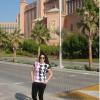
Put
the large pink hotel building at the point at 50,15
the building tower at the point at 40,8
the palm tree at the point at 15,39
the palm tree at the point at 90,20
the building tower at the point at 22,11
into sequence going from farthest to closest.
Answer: the building tower at the point at 22,11
the building tower at the point at 40,8
the large pink hotel building at the point at 50,15
the palm tree at the point at 15,39
the palm tree at the point at 90,20

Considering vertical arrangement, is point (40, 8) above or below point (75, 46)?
above

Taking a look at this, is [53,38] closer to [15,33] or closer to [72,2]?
[72,2]

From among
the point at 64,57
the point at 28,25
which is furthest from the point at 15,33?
the point at 28,25

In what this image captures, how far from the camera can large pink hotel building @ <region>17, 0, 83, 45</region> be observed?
97062 millimetres

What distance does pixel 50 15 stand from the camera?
101500mm

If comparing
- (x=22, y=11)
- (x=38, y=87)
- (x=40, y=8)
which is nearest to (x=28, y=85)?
(x=38, y=87)

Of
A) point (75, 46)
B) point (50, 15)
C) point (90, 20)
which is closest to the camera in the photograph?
point (90, 20)

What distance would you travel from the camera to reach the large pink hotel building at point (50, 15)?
97.1m

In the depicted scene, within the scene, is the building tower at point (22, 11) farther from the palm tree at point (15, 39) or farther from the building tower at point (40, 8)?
the palm tree at point (15, 39)

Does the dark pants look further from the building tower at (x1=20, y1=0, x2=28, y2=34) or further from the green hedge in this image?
the building tower at (x1=20, y1=0, x2=28, y2=34)

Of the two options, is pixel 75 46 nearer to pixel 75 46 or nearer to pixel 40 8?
pixel 75 46

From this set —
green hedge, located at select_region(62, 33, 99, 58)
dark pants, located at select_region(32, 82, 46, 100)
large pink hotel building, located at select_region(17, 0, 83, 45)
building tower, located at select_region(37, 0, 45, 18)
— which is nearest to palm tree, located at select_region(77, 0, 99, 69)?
dark pants, located at select_region(32, 82, 46, 100)

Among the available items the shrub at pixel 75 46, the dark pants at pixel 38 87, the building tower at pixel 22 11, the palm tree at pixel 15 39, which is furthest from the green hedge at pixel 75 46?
the building tower at pixel 22 11

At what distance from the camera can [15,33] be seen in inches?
2442
